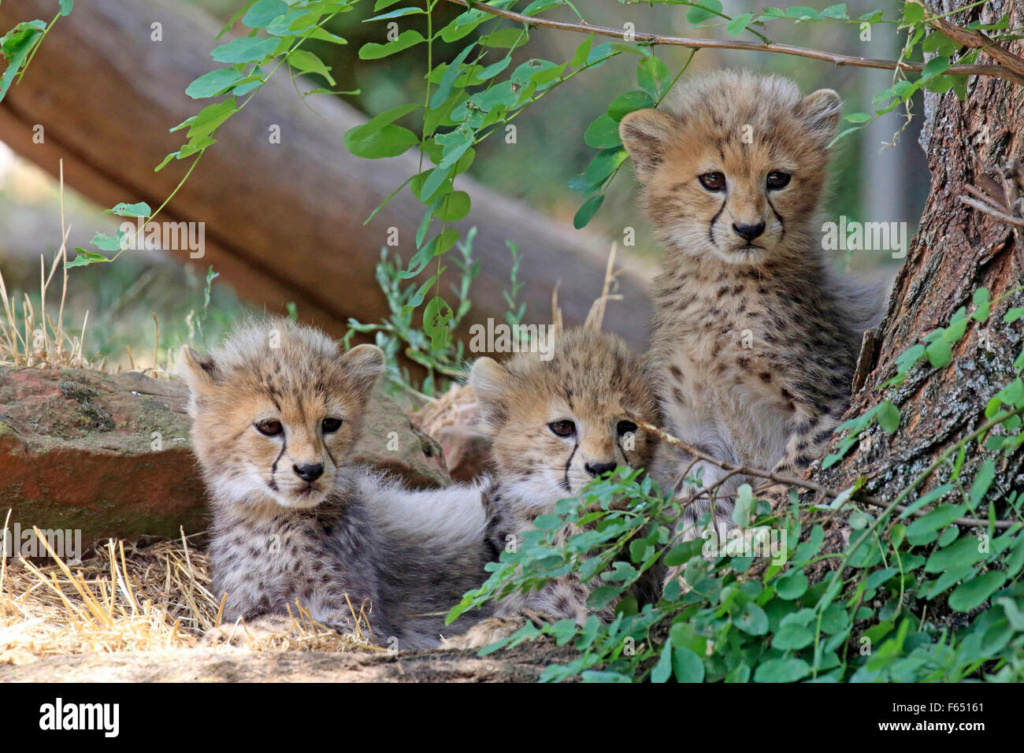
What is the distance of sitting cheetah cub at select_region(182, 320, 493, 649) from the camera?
10.7 feet

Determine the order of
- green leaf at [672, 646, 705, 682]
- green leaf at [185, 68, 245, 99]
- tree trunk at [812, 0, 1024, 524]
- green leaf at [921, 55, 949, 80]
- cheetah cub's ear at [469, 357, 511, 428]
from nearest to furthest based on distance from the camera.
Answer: green leaf at [672, 646, 705, 682], green leaf at [921, 55, 949, 80], tree trunk at [812, 0, 1024, 524], green leaf at [185, 68, 245, 99], cheetah cub's ear at [469, 357, 511, 428]

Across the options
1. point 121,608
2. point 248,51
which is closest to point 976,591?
point 248,51

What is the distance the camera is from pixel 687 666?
216cm

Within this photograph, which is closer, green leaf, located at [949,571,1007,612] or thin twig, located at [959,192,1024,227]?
green leaf, located at [949,571,1007,612]

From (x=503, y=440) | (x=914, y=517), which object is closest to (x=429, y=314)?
(x=503, y=440)

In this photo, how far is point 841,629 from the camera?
2.17 metres

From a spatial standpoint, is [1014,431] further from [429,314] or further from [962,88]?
[429,314]

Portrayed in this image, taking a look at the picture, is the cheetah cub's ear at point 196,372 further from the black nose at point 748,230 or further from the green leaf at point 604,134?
the black nose at point 748,230

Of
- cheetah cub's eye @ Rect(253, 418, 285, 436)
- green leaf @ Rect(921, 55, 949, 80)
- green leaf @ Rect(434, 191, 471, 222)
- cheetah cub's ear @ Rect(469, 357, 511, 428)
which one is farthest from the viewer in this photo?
cheetah cub's ear @ Rect(469, 357, 511, 428)

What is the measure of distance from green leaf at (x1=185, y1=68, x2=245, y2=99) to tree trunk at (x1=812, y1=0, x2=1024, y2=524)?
1.76 metres

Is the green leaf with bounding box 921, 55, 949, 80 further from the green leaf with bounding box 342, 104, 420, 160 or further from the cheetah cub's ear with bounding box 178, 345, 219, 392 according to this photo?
the cheetah cub's ear with bounding box 178, 345, 219, 392

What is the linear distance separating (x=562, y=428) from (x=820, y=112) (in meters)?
1.40

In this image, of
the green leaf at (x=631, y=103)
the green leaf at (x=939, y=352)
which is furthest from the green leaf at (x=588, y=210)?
the green leaf at (x=939, y=352)

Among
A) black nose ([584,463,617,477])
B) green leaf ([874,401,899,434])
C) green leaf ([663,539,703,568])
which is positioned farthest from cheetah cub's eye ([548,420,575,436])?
green leaf ([874,401,899,434])
